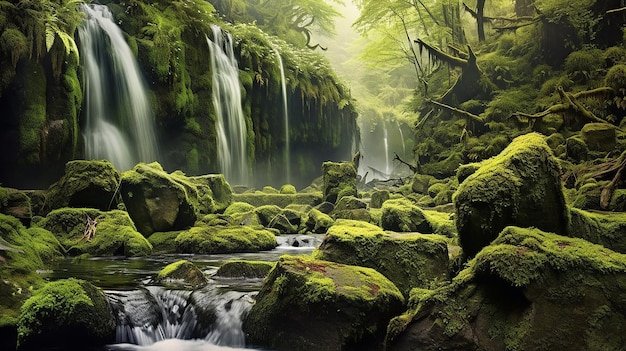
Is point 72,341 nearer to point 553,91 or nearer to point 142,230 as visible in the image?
point 142,230

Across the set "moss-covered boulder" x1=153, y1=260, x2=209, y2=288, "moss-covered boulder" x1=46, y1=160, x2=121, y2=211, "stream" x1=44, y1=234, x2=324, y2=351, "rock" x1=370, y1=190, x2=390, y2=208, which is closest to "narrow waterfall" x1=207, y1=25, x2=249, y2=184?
"rock" x1=370, y1=190, x2=390, y2=208

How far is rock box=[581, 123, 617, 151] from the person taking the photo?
12.2 metres

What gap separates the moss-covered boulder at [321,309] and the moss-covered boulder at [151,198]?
6.37 m

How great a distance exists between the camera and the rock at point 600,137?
12.2 meters

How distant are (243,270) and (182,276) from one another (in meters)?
0.85

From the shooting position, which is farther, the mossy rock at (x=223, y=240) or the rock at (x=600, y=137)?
the rock at (x=600, y=137)

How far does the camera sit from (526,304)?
3.40 m

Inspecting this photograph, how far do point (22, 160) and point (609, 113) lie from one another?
726 inches

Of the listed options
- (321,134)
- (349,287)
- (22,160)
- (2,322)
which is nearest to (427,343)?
(349,287)

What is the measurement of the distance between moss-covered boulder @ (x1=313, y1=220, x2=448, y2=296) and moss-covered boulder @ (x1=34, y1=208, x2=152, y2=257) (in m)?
5.13

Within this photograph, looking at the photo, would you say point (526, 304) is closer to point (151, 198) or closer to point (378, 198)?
point (151, 198)

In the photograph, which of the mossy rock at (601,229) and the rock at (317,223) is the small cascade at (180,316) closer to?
the mossy rock at (601,229)

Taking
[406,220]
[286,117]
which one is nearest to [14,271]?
[406,220]

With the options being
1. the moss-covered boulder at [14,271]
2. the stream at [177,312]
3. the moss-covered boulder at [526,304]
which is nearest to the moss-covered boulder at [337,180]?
the stream at [177,312]
